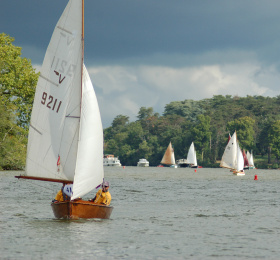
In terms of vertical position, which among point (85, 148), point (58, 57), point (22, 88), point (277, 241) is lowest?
point (277, 241)

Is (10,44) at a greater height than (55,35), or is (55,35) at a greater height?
(10,44)

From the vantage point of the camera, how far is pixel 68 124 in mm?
31219

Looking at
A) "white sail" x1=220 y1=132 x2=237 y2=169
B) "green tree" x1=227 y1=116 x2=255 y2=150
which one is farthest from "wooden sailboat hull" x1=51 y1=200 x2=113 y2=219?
"green tree" x1=227 y1=116 x2=255 y2=150

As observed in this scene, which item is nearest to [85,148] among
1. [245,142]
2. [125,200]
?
[125,200]

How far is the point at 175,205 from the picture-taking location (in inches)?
1774

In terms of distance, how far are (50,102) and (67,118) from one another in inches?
53.8

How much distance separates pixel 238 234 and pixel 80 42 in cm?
1233

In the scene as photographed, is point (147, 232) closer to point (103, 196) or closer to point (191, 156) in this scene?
point (103, 196)

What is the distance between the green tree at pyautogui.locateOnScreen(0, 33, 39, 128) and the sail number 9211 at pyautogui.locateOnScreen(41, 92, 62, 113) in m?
61.3

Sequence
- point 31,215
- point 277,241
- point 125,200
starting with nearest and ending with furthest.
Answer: point 277,241 → point 31,215 → point 125,200

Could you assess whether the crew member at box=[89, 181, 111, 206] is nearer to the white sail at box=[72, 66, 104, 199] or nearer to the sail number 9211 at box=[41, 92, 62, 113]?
the white sail at box=[72, 66, 104, 199]

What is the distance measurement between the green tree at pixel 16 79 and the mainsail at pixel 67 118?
A: 2412 inches

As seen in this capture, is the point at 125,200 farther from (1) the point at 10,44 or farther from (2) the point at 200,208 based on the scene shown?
(1) the point at 10,44

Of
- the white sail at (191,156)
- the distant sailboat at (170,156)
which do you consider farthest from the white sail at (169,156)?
the white sail at (191,156)
